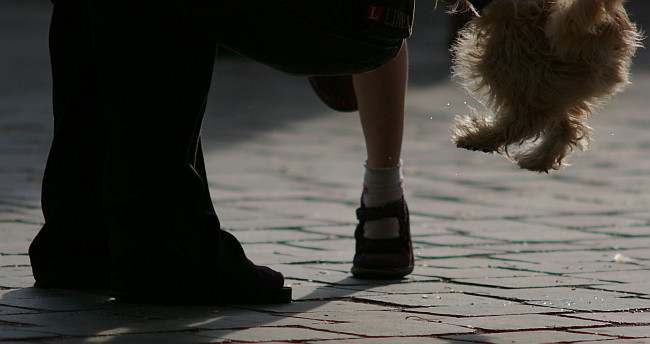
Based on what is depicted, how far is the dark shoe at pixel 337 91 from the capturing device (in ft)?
13.2

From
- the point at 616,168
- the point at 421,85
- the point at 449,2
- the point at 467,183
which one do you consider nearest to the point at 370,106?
the point at 449,2

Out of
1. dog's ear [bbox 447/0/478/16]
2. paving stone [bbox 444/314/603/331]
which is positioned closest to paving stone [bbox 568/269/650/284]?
paving stone [bbox 444/314/603/331]

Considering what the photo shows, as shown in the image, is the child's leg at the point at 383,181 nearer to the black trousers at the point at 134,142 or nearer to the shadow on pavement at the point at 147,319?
the shadow on pavement at the point at 147,319

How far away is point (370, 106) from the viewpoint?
383cm

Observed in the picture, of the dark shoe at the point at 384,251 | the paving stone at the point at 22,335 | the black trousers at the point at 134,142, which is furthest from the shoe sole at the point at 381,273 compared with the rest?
the paving stone at the point at 22,335

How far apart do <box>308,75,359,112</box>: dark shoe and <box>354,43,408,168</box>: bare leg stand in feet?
0.54

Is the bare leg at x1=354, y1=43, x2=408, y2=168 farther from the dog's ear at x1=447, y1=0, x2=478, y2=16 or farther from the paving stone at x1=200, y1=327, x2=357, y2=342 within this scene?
the paving stone at x1=200, y1=327, x2=357, y2=342

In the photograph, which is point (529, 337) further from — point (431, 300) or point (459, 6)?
point (459, 6)

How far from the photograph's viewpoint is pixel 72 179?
134 inches

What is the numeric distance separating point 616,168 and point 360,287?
3.42 metres

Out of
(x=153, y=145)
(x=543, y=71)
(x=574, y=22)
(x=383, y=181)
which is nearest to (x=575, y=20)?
(x=574, y=22)

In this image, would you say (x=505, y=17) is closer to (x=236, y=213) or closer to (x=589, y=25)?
(x=589, y=25)

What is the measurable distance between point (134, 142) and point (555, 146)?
98 cm

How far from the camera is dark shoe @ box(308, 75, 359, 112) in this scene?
4035 mm
